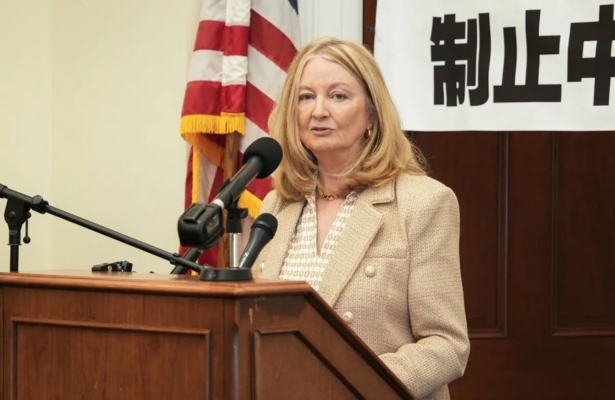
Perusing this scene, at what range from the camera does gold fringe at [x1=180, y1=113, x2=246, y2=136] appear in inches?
143

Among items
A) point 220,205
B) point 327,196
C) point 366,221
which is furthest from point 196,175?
point 220,205

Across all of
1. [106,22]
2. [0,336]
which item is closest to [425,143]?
[106,22]

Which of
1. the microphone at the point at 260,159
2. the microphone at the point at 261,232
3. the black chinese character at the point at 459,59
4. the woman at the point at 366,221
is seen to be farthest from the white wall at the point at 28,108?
the microphone at the point at 260,159

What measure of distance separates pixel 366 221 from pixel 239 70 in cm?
145

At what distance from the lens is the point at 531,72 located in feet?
11.3

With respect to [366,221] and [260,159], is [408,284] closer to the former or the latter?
[366,221]

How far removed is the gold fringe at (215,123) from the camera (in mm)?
3621

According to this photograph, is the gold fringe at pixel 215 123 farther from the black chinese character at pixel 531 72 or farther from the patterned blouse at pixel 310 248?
the patterned blouse at pixel 310 248

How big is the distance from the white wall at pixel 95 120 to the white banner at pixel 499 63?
3.49ft

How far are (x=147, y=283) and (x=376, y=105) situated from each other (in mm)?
1131

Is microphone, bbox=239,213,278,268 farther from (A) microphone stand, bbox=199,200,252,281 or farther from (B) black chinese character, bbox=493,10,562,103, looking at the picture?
(B) black chinese character, bbox=493,10,562,103

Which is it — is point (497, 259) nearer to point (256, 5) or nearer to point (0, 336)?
point (256, 5)

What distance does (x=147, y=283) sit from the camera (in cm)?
149

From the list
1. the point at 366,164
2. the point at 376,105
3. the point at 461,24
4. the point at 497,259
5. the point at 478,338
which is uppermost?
the point at 461,24
